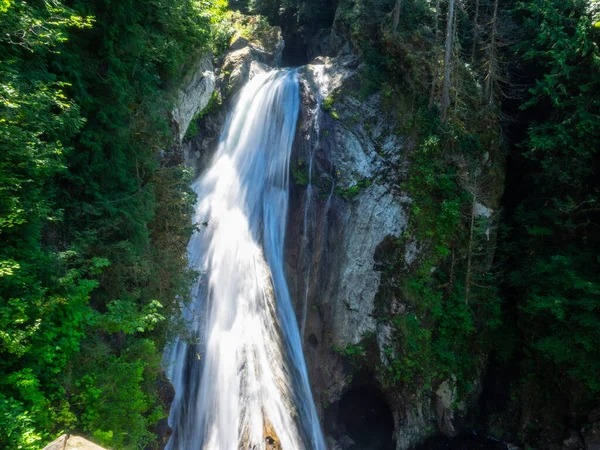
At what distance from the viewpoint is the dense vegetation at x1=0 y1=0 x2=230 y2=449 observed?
4277mm

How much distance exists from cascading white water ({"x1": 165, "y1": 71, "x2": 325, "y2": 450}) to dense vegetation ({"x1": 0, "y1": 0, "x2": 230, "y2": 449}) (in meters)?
2.14

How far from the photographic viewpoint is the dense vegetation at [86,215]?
14.0ft

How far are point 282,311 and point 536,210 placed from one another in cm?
955

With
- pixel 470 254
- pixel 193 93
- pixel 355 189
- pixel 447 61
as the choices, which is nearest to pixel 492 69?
pixel 447 61

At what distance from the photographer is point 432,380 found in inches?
466

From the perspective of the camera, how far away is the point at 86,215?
6.20 m

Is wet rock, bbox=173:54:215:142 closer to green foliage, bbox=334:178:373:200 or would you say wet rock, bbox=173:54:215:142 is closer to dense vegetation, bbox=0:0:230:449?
dense vegetation, bbox=0:0:230:449

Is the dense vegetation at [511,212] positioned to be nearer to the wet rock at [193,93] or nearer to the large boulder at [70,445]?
the wet rock at [193,93]

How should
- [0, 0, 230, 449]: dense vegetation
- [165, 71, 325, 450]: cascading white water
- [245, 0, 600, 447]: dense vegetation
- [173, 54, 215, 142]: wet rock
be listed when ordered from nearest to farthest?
[0, 0, 230, 449]: dense vegetation < [165, 71, 325, 450]: cascading white water < [173, 54, 215, 142]: wet rock < [245, 0, 600, 447]: dense vegetation

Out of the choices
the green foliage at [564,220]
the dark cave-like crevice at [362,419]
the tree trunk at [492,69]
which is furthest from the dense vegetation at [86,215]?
the green foliage at [564,220]

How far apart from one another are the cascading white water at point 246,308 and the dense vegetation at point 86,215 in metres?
2.14

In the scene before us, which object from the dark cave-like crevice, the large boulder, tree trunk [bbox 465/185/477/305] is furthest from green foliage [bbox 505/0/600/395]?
the large boulder

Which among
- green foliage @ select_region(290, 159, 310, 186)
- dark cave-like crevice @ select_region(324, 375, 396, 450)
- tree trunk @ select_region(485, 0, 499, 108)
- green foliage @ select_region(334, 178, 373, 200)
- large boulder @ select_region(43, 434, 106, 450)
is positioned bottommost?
dark cave-like crevice @ select_region(324, 375, 396, 450)

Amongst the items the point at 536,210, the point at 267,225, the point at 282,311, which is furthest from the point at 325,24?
the point at 282,311
